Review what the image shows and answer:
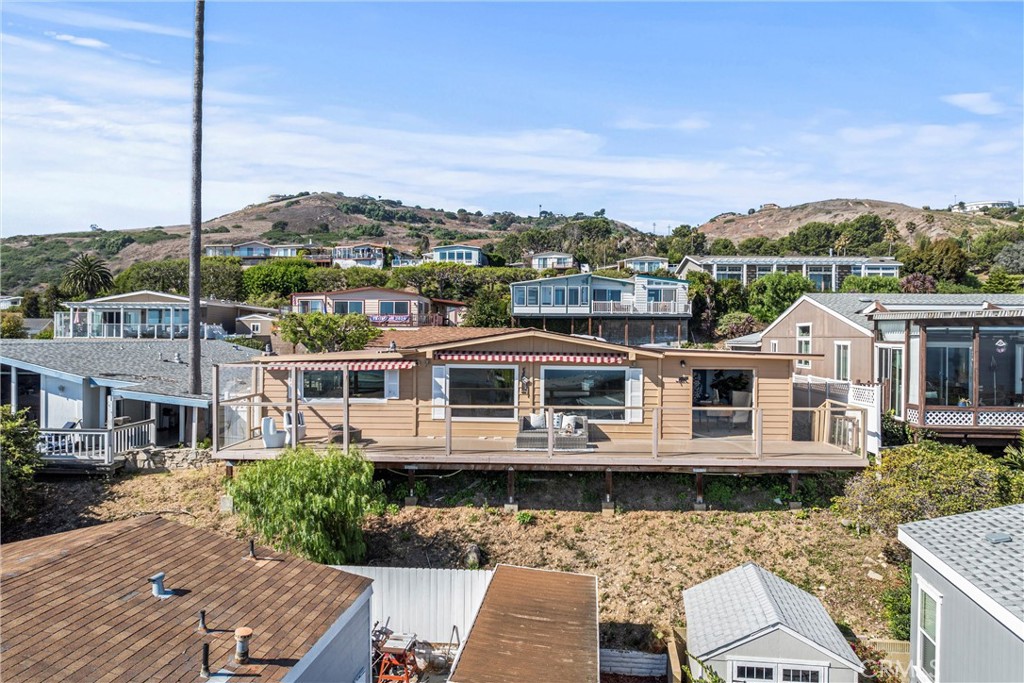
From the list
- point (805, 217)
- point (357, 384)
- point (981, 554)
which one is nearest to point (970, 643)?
point (981, 554)

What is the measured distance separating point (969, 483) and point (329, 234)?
13732 centimetres

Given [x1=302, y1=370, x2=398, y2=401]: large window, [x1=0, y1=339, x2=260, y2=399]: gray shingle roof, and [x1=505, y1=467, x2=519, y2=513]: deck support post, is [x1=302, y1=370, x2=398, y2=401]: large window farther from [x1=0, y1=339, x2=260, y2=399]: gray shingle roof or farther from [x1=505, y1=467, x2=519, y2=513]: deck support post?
[x1=0, y1=339, x2=260, y2=399]: gray shingle roof

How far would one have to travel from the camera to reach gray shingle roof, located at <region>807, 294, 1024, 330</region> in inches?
776

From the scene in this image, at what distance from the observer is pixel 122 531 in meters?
9.00

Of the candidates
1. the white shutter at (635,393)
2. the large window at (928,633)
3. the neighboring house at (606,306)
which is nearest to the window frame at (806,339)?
the white shutter at (635,393)

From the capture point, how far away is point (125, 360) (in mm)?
22375

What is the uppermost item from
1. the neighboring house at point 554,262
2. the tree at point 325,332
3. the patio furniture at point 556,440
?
the neighboring house at point 554,262

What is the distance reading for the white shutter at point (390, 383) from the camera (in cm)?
1559

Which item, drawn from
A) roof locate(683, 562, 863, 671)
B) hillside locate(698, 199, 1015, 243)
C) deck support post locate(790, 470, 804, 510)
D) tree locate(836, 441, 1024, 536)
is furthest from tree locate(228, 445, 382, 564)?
hillside locate(698, 199, 1015, 243)

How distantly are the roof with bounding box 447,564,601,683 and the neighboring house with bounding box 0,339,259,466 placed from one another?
956 centimetres

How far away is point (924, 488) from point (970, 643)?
4623 millimetres

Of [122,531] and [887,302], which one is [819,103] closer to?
[887,302]

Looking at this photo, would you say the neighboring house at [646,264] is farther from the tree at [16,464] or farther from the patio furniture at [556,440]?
the tree at [16,464]

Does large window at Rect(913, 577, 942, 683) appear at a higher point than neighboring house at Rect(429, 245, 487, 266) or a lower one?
lower
